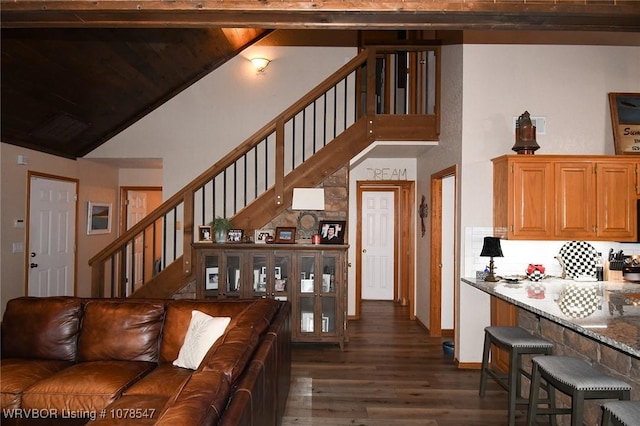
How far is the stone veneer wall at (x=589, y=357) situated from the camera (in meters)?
2.55

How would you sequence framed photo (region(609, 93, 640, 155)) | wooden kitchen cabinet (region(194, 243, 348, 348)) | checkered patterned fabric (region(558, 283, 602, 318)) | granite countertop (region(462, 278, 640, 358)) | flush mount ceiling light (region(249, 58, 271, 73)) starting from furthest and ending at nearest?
flush mount ceiling light (region(249, 58, 271, 73))
wooden kitchen cabinet (region(194, 243, 348, 348))
framed photo (region(609, 93, 640, 155))
checkered patterned fabric (region(558, 283, 602, 318))
granite countertop (region(462, 278, 640, 358))

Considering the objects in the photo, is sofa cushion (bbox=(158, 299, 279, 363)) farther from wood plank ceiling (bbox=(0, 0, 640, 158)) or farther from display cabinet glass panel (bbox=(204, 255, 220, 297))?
wood plank ceiling (bbox=(0, 0, 640, 158))

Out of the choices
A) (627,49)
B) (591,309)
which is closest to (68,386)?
(591,309)

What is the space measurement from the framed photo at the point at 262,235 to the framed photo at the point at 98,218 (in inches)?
138

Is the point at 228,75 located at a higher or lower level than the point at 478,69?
higher

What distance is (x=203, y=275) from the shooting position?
4.84 m

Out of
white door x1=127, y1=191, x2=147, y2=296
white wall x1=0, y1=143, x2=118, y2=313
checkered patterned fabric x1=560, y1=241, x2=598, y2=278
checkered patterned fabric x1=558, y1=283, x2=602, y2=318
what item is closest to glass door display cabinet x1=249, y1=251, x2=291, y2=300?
checkered patterned fabric x1=558, y1=283, x2=602, y2=318

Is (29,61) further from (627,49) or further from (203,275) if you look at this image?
(627,49)

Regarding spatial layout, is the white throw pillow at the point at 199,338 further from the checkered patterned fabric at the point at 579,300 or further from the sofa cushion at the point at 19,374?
the checkered patterned fabric at the point at 579,300

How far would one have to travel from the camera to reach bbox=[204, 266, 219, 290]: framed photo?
4863 mm

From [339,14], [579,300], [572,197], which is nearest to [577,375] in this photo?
[579,300]

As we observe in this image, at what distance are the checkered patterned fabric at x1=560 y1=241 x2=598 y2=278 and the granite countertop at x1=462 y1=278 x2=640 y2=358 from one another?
0.66 feet

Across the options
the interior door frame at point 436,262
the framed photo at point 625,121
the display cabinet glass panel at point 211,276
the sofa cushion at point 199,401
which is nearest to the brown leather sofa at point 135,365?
the sofa cushion at point 199,401

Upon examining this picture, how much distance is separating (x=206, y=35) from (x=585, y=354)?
559cm
